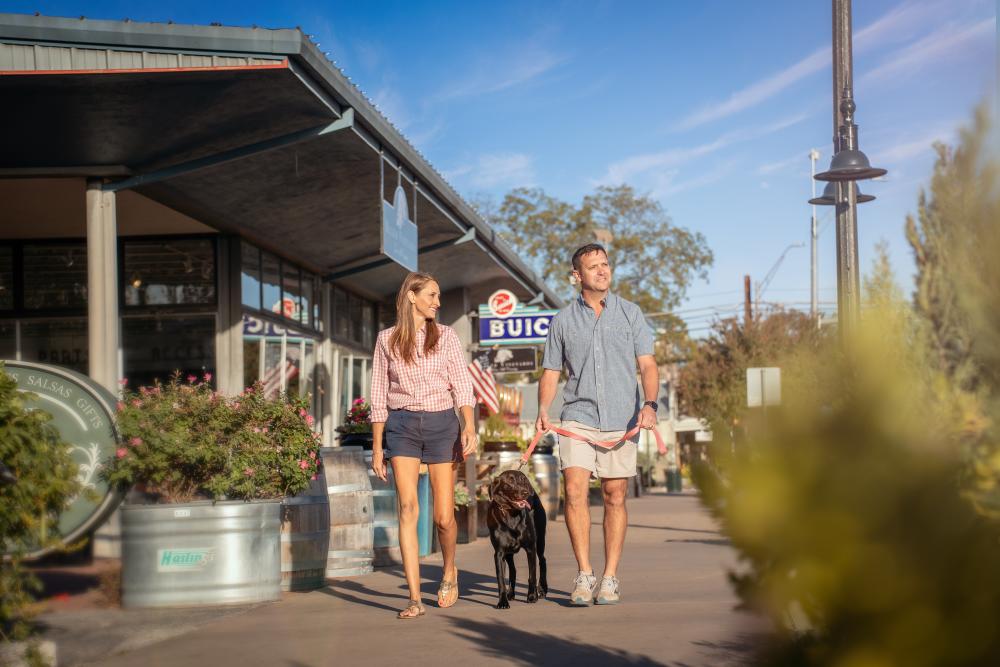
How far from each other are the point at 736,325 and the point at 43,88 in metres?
34.8

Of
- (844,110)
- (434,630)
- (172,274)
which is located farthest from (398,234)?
(434,630)

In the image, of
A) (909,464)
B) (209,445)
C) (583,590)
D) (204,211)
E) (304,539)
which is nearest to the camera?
(909,464)

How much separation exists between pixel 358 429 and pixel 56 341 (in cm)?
737

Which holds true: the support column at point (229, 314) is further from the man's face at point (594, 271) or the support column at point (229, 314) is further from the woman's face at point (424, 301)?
the man's face at point (594, 271)

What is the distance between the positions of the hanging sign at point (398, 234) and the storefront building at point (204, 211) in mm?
42

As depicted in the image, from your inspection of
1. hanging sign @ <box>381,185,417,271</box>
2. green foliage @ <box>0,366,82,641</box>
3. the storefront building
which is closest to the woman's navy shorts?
green foliage @ <box>0,366,82,641</box>

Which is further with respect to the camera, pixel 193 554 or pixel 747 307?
pixel 747 307

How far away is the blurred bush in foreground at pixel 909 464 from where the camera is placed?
1.64 m

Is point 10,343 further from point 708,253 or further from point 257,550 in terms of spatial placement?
point 708,253

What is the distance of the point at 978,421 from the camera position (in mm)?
1686

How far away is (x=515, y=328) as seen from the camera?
19844 millimetres

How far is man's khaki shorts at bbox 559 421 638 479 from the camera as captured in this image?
270 inches

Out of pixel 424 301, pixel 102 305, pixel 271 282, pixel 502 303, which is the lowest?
pixel 424 301

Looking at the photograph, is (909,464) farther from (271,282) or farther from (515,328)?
(515,328)
